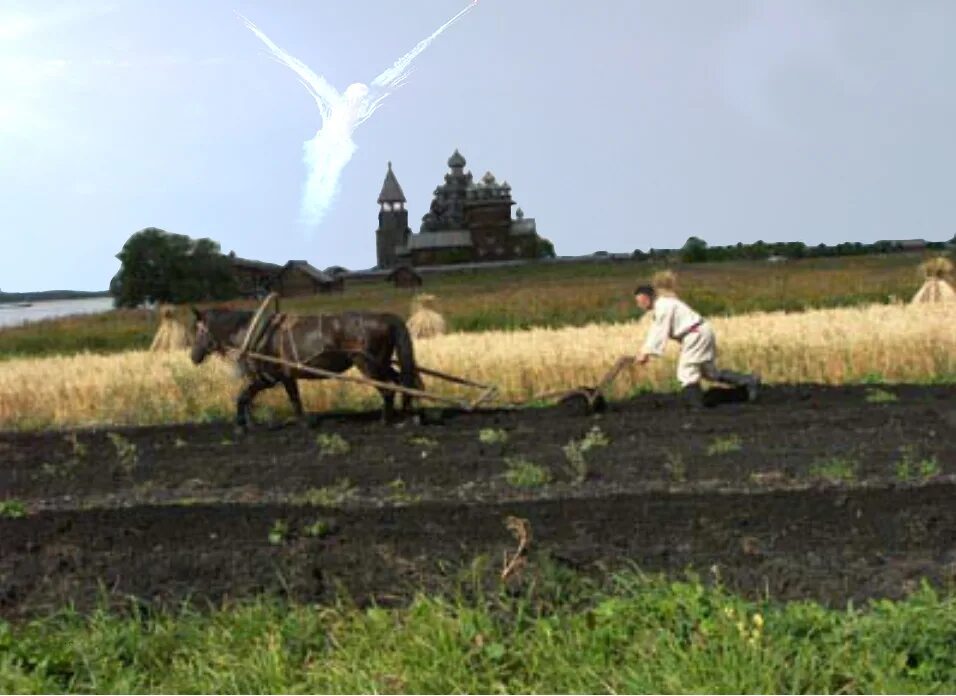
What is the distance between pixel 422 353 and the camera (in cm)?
1853

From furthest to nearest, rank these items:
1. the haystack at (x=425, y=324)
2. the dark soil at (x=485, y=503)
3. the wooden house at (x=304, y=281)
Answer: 1. the wooden house at (x=304, y=281)
2. the haystack at (x=425, y=324)
3. the dark soil at (x=485, y=503)

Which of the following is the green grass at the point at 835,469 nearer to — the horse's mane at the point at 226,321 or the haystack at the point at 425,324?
the horse's mane at the point at 226,321

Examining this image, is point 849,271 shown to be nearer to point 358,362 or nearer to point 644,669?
point 358,362

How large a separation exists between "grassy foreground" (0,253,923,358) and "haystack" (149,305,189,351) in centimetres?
252

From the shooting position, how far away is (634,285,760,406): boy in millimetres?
12305

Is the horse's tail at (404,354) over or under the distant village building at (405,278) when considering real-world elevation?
under

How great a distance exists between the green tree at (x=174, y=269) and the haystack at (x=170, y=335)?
35.1 ft

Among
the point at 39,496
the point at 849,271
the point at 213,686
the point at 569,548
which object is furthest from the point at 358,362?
the point at 849,271

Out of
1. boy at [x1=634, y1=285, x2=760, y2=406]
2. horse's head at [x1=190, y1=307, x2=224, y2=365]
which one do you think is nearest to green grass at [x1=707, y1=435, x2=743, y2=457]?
boy at [x1=634, y1=285, x2=760, y2=406]

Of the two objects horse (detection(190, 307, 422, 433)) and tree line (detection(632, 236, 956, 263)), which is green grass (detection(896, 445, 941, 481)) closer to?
horse (detection(190, 307, 422, 433))

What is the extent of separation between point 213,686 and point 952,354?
13.2 meters

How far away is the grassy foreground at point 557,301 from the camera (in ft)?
103

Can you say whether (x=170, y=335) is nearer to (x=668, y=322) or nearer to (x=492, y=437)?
(x=668, y=322)

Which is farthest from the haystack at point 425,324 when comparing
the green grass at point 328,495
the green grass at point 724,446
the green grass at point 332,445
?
the green grass at point 328,495
